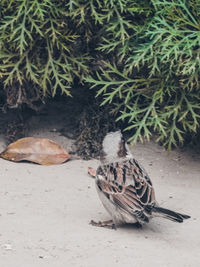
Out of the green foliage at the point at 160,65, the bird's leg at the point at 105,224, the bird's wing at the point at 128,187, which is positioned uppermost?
the green foliage at the point at 160,65

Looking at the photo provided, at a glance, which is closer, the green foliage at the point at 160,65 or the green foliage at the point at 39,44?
the green foliage at the point at 160,65

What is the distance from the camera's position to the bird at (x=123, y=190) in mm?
5641

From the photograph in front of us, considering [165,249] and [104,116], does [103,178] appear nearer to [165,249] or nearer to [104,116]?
[165,249]

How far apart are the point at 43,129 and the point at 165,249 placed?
10.5ft

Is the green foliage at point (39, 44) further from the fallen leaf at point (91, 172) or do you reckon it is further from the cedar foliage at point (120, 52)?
the fallen leaf at point (91, 172)

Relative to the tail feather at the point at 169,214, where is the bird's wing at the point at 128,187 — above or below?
above

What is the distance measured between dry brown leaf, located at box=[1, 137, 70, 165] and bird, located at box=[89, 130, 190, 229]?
1328 millimetres

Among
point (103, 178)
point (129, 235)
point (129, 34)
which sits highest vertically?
point (129, 34)

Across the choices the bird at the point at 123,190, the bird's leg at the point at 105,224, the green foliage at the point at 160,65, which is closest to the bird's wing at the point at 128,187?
the bird at the point at 123,190

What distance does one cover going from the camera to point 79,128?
791cm

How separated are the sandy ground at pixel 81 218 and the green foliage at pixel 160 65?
489 mm

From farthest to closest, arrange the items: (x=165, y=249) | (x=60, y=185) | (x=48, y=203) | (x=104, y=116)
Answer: (x=104, y=116) → (x=60, y=185) → (x=48, y=203) → (x=165, y=249)

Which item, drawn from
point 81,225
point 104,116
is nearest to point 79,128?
point 104,116

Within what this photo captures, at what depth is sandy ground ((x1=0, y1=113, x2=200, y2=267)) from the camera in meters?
4.97
